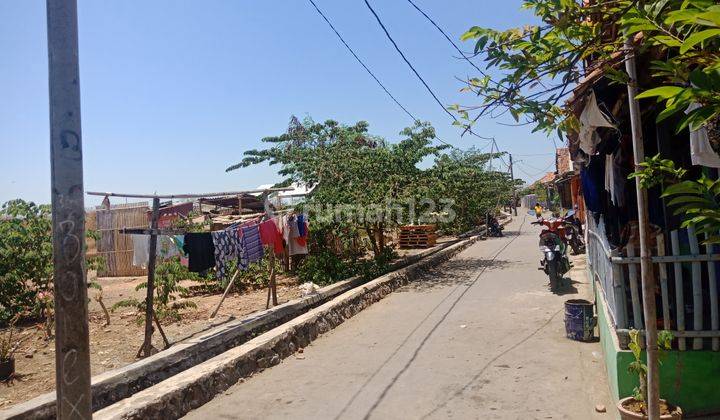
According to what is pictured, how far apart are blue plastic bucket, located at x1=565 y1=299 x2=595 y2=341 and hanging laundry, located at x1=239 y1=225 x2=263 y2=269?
535 centimetres

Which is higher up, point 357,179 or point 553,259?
point 357,179

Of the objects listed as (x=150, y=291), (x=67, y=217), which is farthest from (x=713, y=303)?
(x=150, y=291)

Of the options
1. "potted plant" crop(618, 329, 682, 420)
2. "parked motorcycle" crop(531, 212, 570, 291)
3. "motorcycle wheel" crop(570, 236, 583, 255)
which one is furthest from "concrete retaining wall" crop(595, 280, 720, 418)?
"motorcycle wheel" crop(570, 236, 583, 255)

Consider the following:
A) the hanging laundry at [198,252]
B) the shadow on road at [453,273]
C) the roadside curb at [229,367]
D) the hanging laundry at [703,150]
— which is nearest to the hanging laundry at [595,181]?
the hanging laundry at [703,150]

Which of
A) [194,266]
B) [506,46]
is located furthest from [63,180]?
[194,266]

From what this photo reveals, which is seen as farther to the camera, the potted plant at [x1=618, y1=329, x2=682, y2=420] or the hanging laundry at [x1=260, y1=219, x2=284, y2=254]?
the hanging laundry at [x1=260, y1=219, x2=284, y2=254]

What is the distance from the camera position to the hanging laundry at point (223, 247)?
840 centimetres

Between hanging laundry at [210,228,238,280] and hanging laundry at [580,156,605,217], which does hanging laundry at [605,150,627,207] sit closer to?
hanging laundry at [580,156,605,217]

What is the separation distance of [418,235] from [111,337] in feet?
45.4

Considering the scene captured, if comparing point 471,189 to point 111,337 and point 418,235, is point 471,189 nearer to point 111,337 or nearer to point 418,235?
point 418,235

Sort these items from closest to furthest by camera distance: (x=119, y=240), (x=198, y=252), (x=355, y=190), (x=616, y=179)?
1. (x=616, y=179)
2. (x=198, y=252)
3. (x=355, y=190)
4. (x=119, y=240)

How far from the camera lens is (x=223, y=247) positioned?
8.47 metres

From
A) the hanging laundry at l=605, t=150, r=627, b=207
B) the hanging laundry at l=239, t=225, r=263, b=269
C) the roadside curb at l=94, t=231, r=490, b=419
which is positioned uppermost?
the hanging laundry at l=605, t=150, r=627, b=207

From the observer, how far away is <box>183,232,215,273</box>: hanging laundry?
27.0ft
